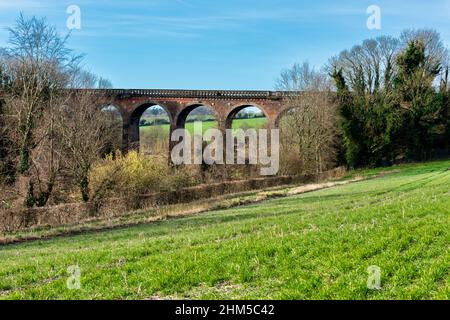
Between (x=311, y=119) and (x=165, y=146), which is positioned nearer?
(x=311, y=119)

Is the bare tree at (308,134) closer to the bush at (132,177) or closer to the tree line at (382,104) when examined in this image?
the tree line at (382,104)

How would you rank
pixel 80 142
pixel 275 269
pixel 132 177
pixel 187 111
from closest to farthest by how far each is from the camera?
pixel 275 269
pixel 80 142
pixel 132 177
pixel 187 111

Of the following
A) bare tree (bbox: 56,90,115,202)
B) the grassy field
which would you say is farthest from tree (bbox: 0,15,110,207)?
the grassy field

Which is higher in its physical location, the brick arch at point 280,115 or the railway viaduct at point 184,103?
the railway viaduct at point 184,103

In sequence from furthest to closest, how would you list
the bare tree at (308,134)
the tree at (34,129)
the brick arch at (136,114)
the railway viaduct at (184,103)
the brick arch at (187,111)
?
1. the brick arch at (136,114)
2. the brick arch at (187,111)
3. the railway viaduct at (184,103)
4. the bare tree at (308,134)
5. the tree at (34,129)

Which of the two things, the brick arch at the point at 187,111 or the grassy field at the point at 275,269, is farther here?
the brick arch at the point at 187,111

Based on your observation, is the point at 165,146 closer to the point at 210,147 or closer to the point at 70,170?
the point at 210,147

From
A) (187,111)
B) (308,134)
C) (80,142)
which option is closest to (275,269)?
(80,142)

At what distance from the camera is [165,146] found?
53156 millimetres

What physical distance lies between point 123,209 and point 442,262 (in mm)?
21858

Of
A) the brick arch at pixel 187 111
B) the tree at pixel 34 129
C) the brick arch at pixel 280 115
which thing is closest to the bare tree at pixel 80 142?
the tree at pixel 34 129

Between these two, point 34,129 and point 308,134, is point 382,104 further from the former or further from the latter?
point 34,129

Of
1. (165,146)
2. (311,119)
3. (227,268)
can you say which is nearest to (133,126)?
(165,146)
